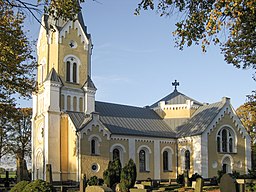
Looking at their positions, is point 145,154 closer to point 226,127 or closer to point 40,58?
point 226,127

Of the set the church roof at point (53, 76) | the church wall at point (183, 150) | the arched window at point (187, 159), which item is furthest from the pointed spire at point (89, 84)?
the arched window at point (187, 159)

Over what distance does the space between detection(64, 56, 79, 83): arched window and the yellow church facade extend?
9cm

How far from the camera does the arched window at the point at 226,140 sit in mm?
38500

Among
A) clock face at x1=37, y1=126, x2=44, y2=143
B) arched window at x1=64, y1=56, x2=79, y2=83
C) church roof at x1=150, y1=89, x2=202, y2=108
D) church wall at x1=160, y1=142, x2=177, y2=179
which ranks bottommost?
church wall at x1=160, y1=142, x2=177, y2=179

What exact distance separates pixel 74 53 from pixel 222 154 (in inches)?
659

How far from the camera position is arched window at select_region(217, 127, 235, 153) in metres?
A: 38.5

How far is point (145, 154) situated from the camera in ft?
125

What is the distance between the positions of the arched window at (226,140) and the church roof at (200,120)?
1.79 meters

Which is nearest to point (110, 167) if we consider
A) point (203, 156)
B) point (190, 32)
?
point (203, 156)

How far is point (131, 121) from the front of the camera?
3944cm

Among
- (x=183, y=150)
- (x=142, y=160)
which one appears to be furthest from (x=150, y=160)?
(x=183, y=150)

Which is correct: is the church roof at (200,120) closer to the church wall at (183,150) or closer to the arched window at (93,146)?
the church wall at (183,150)

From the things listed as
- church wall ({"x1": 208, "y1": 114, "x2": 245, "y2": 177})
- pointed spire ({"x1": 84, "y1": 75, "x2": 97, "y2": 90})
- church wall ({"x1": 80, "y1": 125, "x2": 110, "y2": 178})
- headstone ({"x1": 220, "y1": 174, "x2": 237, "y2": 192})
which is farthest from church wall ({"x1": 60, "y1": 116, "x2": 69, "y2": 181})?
headstone ({"x1": 220, "y1": 174, "x2": 237, "y2": 192})

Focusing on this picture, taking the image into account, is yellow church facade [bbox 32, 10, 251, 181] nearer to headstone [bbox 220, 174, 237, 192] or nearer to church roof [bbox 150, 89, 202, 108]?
church roof [bbox 150, 89, 202, 108]
